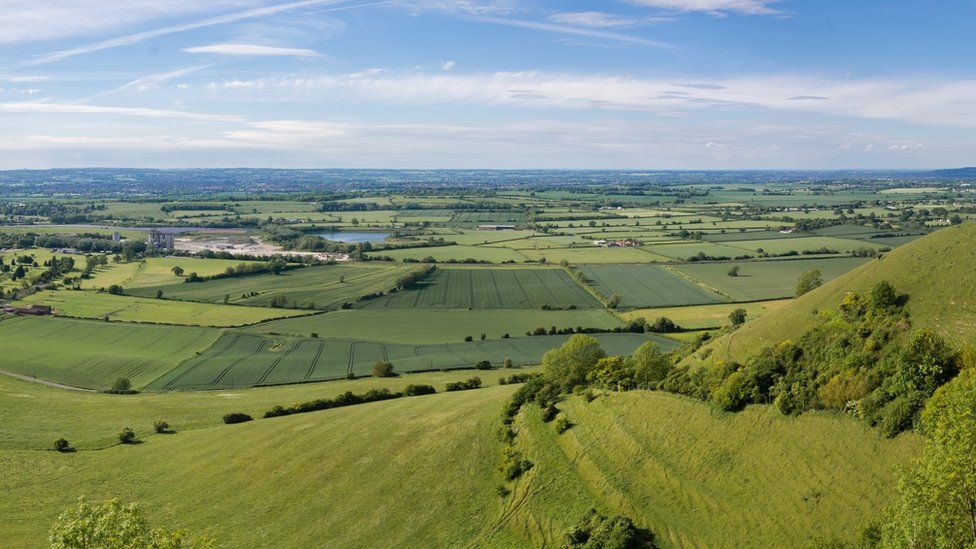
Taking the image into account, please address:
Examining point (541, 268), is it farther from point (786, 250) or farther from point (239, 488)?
point (239, 488)

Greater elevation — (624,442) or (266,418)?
(624,442)

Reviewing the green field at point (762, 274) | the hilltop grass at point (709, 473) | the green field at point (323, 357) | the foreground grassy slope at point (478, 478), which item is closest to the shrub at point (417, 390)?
Answer: the foreground grassy slope at point (478, 478)

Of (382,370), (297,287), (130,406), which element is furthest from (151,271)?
(382,370)

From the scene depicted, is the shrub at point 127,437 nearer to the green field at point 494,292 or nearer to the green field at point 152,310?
the green field at point 152,310

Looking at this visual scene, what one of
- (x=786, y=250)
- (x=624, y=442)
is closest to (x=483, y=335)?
(x=624, y=442)

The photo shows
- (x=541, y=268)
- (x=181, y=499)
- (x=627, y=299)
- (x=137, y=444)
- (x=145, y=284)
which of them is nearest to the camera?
(x=181, y=499)

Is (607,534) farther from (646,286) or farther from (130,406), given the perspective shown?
(646,286)

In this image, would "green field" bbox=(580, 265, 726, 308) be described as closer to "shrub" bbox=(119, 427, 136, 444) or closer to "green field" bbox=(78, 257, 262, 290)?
"shrub" bbox=(119, 427, 136, 444)

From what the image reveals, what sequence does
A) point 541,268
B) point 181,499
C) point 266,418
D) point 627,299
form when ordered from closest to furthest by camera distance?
point 181,499 < point 266,418 < point 627,299 < point 541,268
